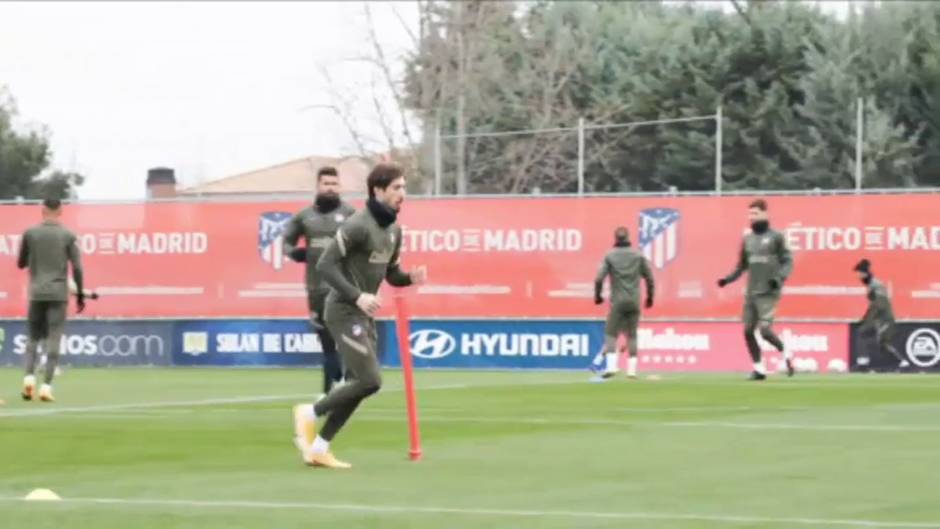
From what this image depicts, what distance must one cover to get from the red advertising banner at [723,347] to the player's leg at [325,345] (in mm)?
14592

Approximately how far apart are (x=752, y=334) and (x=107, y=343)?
513 inches

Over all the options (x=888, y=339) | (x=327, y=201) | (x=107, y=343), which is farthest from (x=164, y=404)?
(x=107, y=343)

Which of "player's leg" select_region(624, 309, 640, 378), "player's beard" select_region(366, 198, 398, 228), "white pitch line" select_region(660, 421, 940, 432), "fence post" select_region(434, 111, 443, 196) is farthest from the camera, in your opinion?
"fence post" select_region(434, 111, 443, 196)

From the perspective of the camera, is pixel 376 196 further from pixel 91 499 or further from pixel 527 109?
pixel 527 109

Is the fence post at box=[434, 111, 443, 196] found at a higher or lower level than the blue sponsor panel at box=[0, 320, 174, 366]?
higher

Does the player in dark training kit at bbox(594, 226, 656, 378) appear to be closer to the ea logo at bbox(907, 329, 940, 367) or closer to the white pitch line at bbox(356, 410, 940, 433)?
the ea logo at bbox(907, 329, 940, 367)

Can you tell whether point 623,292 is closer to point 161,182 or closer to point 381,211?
point 381,211

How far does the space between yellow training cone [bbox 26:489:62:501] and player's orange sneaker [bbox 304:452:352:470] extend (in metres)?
2.28

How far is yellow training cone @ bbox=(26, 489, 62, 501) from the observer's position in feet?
40.3

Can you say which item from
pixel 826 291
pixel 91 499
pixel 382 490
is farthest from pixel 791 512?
pixel 826 291

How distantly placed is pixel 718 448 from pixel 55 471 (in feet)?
14.9

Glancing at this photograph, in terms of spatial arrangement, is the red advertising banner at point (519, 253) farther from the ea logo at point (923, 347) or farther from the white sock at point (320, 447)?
the white sock at point (320, 447)

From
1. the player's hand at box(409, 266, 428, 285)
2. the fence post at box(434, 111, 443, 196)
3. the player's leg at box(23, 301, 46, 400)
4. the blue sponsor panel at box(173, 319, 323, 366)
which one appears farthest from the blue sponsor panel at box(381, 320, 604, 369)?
the fence post at box(434, 111, 443, 196)

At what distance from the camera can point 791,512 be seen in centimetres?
1156
